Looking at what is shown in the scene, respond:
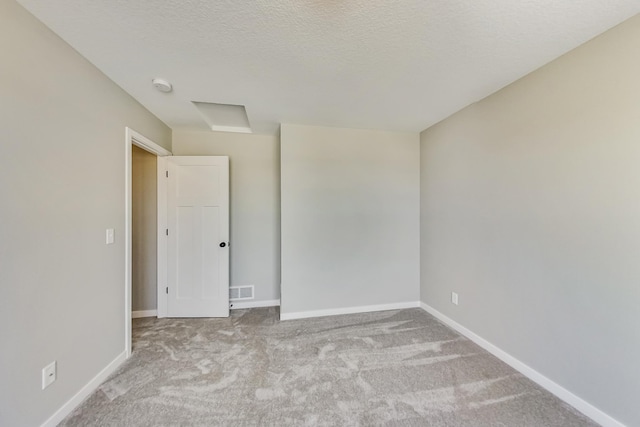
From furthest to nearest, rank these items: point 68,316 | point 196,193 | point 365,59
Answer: point 196,193 → point 365,59 → point 68,316

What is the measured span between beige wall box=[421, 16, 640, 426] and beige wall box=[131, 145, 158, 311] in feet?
12.3

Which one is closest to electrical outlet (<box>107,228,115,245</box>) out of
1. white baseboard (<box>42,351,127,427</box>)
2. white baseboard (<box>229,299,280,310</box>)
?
white baseboard (<box>42,351,127,427</box>)

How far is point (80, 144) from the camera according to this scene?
5.57 ft

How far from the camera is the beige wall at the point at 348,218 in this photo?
3.02 meters

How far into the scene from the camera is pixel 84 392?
1.71m

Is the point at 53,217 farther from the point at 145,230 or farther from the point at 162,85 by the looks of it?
the point at 145,230

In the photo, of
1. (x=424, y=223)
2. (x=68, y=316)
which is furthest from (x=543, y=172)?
(x=68, y=316)

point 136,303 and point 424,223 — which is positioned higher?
point 424,223

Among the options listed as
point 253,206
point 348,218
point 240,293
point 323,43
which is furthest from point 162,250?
point 323,43

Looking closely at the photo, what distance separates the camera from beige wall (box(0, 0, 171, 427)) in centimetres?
127

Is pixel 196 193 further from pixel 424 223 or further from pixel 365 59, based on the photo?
pixel 424 223

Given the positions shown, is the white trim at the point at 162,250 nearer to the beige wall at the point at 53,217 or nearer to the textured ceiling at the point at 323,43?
the beige wall at the point at 53,217

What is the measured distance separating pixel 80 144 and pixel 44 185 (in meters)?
0.41

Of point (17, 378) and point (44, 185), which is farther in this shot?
point (44, 185)
